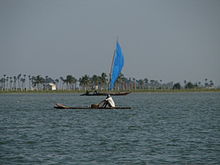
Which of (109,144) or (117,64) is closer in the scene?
(109,144)

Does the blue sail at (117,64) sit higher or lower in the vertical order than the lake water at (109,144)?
higher

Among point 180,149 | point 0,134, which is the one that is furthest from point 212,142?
point 0,134

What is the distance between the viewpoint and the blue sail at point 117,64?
271ft

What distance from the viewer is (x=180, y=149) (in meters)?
31.1

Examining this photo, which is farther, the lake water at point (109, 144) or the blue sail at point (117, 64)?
the blue sail at point (117, 64)

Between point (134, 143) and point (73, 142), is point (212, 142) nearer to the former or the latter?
point (134, 143)

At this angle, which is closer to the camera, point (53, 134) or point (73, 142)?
point (73, 142)

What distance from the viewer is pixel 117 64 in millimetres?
83875

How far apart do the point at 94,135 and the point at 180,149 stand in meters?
10.1

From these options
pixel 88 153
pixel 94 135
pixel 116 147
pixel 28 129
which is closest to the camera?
pixel 88 153

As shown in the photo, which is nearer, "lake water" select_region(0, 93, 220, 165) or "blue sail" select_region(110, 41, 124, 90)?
"lake water" select_region(0, 93, 220, 165)

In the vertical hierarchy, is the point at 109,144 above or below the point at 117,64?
below

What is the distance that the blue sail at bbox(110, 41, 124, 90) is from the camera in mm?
82750

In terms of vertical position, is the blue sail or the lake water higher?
the blue sail
